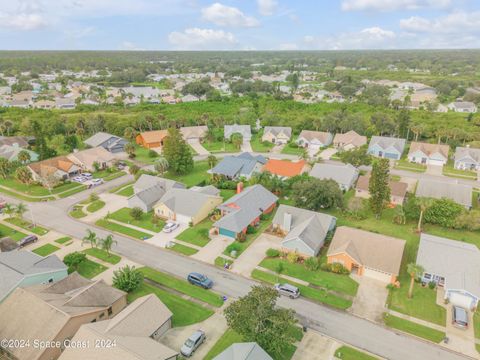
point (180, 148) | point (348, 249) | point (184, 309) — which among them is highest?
point (180, 148)

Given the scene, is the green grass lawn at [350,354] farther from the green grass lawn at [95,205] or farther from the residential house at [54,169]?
the residential house at [54,169]

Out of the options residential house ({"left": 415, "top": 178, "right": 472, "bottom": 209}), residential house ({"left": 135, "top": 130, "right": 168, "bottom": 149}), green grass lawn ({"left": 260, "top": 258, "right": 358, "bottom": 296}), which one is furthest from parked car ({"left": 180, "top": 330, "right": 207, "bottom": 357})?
residential house ({"left": 135, "top": 130, "right": 168, "bottom": 149})

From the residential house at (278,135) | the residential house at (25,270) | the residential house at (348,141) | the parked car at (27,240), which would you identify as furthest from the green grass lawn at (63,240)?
the residential house at (348,141)

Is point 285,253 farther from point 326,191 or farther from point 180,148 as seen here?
point 180,148

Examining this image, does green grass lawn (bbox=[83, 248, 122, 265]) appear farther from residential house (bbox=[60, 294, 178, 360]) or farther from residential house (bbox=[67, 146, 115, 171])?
residential house (bbox=[67, 146, 115, 171])

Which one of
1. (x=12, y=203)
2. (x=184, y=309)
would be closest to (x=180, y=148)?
(x=12, y=203)

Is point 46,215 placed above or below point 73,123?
below
